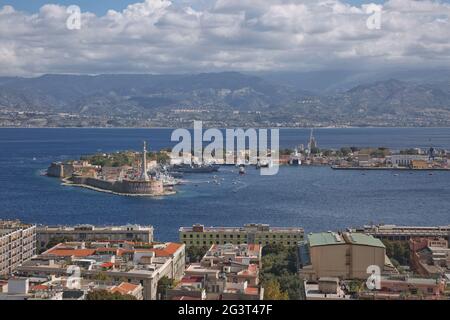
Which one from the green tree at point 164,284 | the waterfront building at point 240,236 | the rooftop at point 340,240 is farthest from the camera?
the waterfront building at point 240,236

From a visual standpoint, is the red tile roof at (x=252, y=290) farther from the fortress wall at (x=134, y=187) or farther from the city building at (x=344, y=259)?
the fortress wall at (x=134, y=187)

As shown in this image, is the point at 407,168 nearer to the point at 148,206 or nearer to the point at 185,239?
the point at 148,206

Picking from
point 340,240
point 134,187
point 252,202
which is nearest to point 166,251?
point 340,240

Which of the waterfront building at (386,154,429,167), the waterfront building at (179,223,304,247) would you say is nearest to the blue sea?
the waterfront building at (179,223,304,247)

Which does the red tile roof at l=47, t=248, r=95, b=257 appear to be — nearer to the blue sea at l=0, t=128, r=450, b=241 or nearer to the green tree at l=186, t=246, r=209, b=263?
the green tree at l=186, t=246, r=209, b=263

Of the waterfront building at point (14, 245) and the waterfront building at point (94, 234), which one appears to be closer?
the waterfront building at point (14, 245)

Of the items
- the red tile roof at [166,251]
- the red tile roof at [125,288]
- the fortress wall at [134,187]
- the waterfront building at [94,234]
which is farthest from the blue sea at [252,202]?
the red tile roof at [125,288]

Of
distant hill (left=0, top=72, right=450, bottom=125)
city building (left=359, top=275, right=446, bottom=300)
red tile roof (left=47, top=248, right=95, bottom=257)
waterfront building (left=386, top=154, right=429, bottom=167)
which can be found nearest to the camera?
city building (left=359, top=275, right=446, bottom=300)

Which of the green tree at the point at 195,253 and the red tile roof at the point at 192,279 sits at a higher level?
the red tile roof at the point at 192,279
